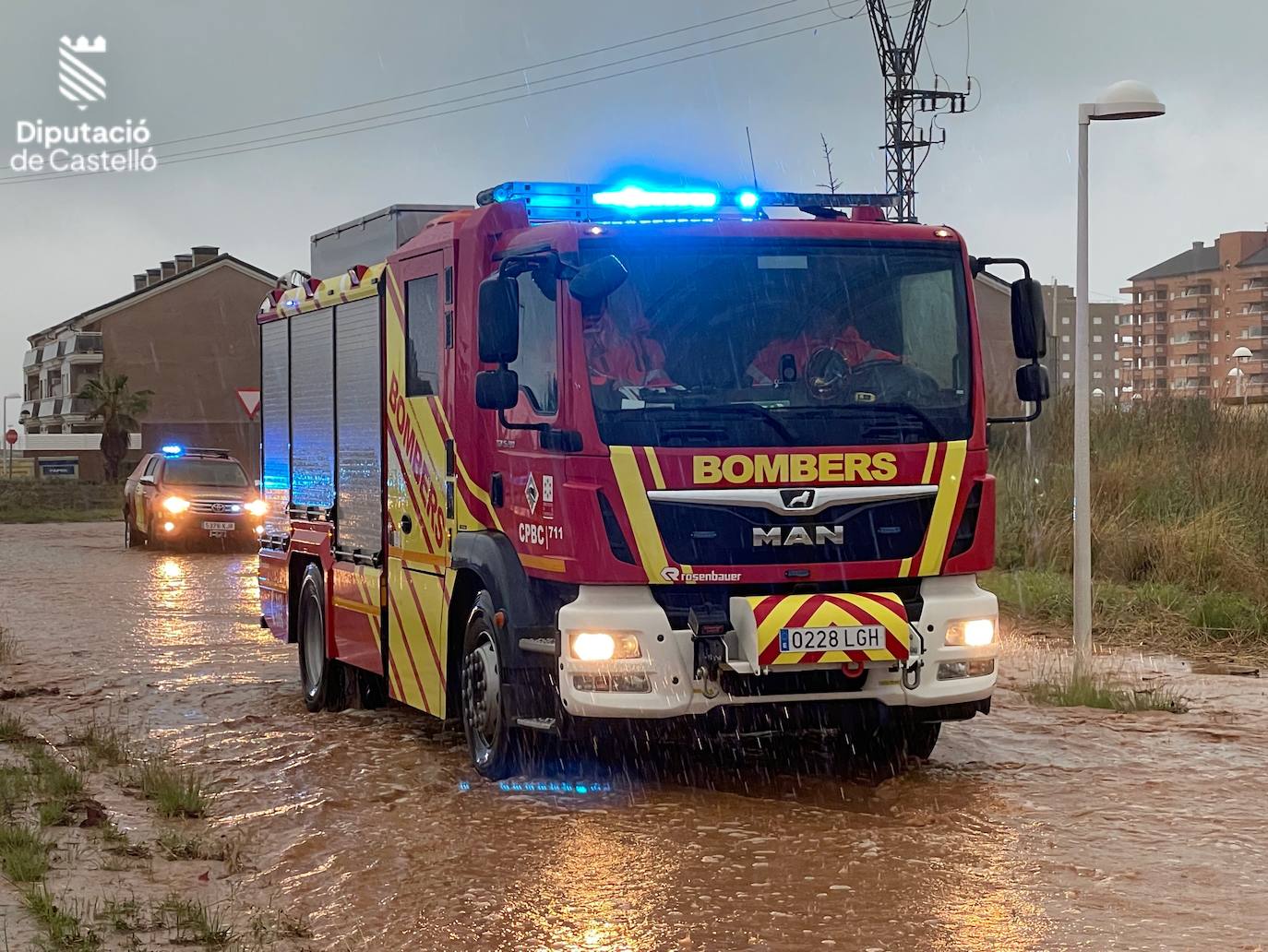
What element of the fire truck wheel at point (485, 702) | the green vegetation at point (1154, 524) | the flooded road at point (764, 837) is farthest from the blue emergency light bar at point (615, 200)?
the green vegetation at point (1154, 524)

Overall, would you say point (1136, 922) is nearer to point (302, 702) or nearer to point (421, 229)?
point (421, 229)

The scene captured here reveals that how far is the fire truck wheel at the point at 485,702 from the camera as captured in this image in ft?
27.6

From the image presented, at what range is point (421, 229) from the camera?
9.81 metres

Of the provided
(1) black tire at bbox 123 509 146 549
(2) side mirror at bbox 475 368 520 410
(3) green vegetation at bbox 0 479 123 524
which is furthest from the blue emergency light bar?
(3) green vegetation at bbox 0 479 123 524

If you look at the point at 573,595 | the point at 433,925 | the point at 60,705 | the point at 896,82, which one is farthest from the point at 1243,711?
the point at 896,82

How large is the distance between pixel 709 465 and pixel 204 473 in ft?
71.7

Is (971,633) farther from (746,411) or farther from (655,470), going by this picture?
(655,470)

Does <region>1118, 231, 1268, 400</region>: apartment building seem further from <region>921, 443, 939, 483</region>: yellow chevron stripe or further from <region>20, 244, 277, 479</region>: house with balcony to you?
<region>921, 443, 939, 483</region>: yellow chevron stripe

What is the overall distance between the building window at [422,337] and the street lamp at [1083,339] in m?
4.52

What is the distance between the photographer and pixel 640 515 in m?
7.76

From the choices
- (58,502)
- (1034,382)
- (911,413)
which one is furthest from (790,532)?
(58,502)

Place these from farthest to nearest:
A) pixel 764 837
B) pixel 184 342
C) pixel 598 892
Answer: pixel 184 342
pixel 764 837
pixel 598 892

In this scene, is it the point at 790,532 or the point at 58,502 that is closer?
the point at 790,532

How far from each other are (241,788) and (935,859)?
3.83 meters
